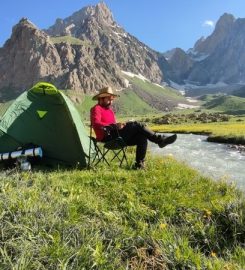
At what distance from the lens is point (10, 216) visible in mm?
6359

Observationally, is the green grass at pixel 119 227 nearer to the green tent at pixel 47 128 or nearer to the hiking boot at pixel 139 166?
the hiking boot at pixel 139 166

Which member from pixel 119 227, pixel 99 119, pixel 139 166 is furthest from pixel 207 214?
pixel 99 119

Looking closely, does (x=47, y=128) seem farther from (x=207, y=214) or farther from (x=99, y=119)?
(x=207, y=214)

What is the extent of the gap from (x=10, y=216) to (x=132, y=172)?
568 cm

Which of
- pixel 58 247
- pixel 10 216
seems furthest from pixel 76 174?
pixel 58 247

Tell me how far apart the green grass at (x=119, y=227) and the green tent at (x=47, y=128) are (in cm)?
407

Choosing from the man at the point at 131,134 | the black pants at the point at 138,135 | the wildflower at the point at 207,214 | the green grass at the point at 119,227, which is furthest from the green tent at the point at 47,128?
the wildflower at the point at 207,214

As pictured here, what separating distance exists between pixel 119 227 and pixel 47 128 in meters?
8.14

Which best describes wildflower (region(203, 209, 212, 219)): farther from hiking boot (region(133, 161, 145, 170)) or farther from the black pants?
the black pants

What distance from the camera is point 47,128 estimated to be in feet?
47.0

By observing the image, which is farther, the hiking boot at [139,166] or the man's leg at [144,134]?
the man's leg at [144,134]

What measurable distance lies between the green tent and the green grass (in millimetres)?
4067

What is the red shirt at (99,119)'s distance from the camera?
1292cm

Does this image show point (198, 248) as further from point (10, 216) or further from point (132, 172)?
point (132, 172)
